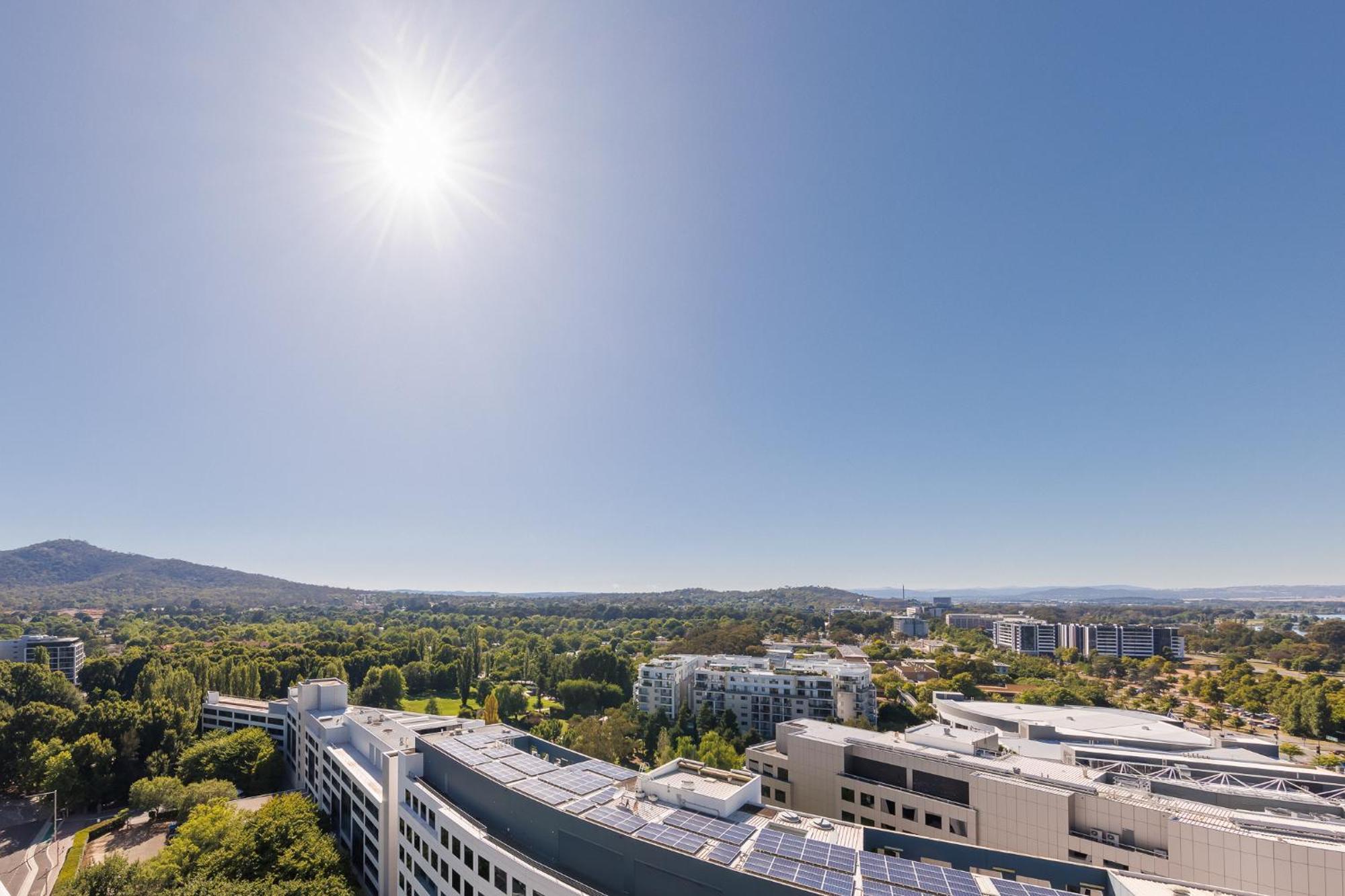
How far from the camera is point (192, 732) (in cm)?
6066

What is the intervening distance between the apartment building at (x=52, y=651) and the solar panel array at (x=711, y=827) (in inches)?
5343

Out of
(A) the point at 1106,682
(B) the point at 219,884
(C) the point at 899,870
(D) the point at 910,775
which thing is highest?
(C) the point at 899,870

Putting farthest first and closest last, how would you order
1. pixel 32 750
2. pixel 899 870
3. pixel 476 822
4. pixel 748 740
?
pixel 748 740 → pixel 32 750 → pixel 476 822 → pixel 899 870

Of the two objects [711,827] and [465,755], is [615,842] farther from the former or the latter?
[465,755]

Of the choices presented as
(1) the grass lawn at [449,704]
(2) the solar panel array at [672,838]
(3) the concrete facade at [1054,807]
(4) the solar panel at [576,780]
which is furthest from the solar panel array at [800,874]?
(1) the grass lawn at [449,704]

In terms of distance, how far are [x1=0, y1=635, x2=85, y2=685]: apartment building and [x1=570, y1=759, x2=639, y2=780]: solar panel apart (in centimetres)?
12797

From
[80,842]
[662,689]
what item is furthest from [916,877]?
[662,689]

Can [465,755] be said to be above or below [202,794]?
above

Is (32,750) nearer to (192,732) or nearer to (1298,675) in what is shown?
(192,732)

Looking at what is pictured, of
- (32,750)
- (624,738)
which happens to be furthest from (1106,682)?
(32,750)

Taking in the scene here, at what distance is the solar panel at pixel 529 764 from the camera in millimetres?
27594

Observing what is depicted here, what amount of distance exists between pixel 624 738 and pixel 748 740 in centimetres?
1483

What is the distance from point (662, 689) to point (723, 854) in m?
67.2

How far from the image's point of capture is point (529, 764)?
28625mm
